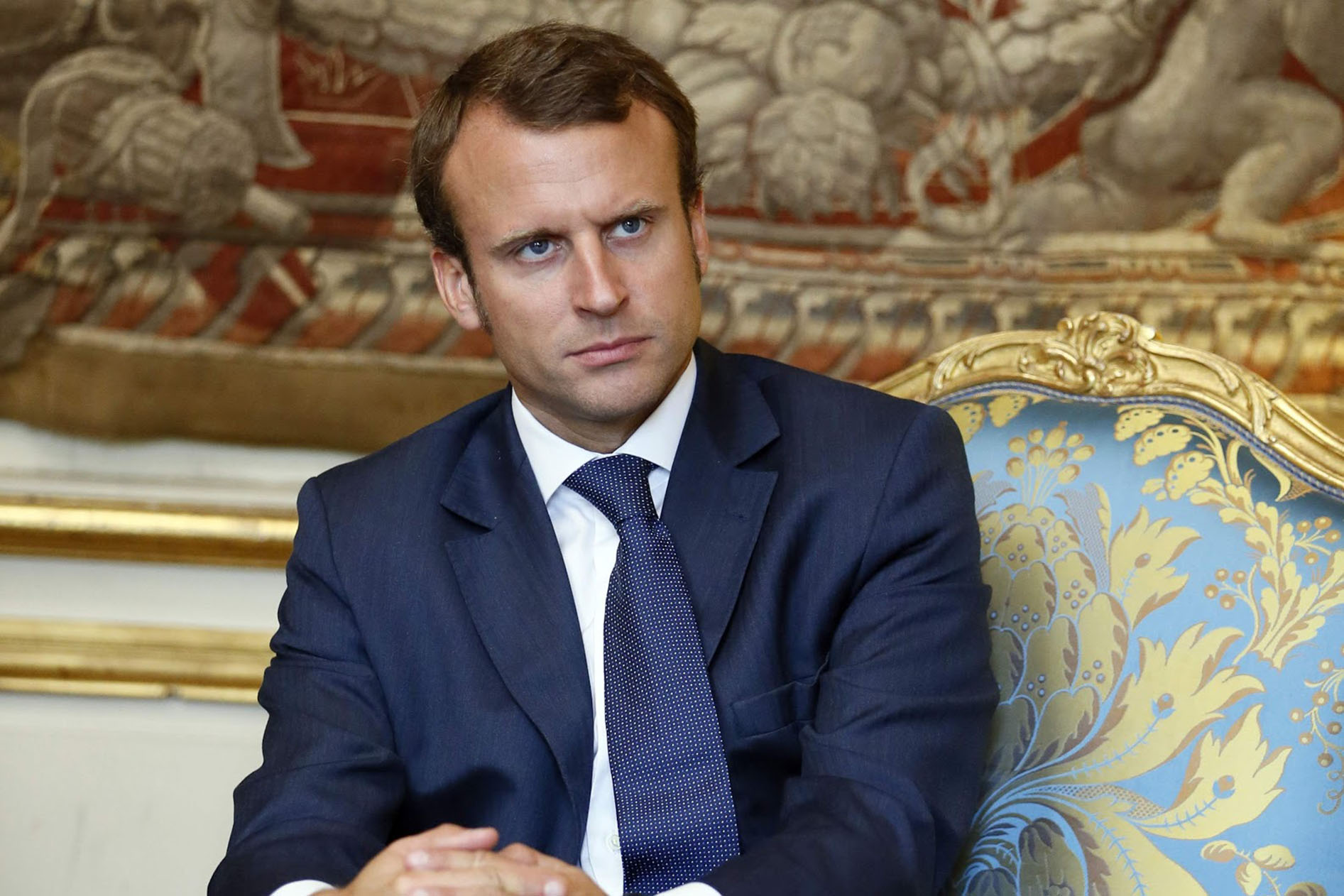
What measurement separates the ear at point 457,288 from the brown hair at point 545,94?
19mm

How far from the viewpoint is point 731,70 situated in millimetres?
2678

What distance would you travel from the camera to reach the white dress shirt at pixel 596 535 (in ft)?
5.88

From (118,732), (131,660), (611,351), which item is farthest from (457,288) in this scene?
(118,732)

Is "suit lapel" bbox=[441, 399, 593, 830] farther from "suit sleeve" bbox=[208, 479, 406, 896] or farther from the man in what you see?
"suit sleeve" bbox=[208, 479, 406, 896]

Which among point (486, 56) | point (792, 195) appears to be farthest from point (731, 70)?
point (486, 56)

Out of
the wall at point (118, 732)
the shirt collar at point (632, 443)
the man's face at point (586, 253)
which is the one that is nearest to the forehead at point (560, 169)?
the man's face at point (586, 253)

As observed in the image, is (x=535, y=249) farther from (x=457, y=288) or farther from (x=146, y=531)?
(x=146, y=531)

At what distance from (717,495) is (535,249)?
1.35 feet

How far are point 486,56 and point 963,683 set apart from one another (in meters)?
1.06

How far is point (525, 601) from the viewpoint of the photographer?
5.98 ft

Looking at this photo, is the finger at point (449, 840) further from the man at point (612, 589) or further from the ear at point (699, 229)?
the ear at point (699, 229)

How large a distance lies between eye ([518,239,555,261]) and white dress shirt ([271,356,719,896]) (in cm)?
26

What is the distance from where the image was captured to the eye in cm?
184

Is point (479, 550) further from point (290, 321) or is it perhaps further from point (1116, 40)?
point (1116, 40)
